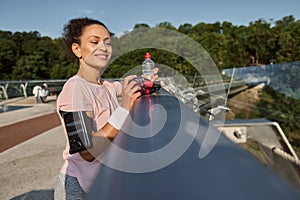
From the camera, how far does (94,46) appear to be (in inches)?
50.3

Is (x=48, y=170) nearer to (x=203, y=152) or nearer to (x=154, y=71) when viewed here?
(x=154, y=71)

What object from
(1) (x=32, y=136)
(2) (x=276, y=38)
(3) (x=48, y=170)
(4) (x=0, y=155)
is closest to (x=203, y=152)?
(3) (x=48, y=170)

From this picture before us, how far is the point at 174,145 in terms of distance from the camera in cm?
Answer: 66

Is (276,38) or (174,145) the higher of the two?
(276,38)

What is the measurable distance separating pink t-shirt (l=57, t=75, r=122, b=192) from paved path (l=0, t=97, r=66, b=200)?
1.84 metres

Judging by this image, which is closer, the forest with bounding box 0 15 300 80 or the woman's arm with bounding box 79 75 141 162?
the woman's arm with bounding box 79 75 141 162

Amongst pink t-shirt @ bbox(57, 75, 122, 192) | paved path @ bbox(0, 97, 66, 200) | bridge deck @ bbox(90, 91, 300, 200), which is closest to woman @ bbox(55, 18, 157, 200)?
pink t-shirt @ bbox(57, 75, 122, 192)

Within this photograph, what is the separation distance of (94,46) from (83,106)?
1.20 feet

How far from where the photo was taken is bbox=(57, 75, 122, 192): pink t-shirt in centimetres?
104

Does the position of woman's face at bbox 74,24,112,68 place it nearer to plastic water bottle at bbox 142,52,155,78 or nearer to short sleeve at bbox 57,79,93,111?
short sleeve at bbox 57,79,93,111

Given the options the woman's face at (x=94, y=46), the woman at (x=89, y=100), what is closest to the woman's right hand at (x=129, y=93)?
the woman at (x=89, y=100)

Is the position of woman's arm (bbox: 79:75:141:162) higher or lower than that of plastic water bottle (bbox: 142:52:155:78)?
lower

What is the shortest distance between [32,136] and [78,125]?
5298mm

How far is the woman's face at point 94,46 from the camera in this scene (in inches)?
50.3
